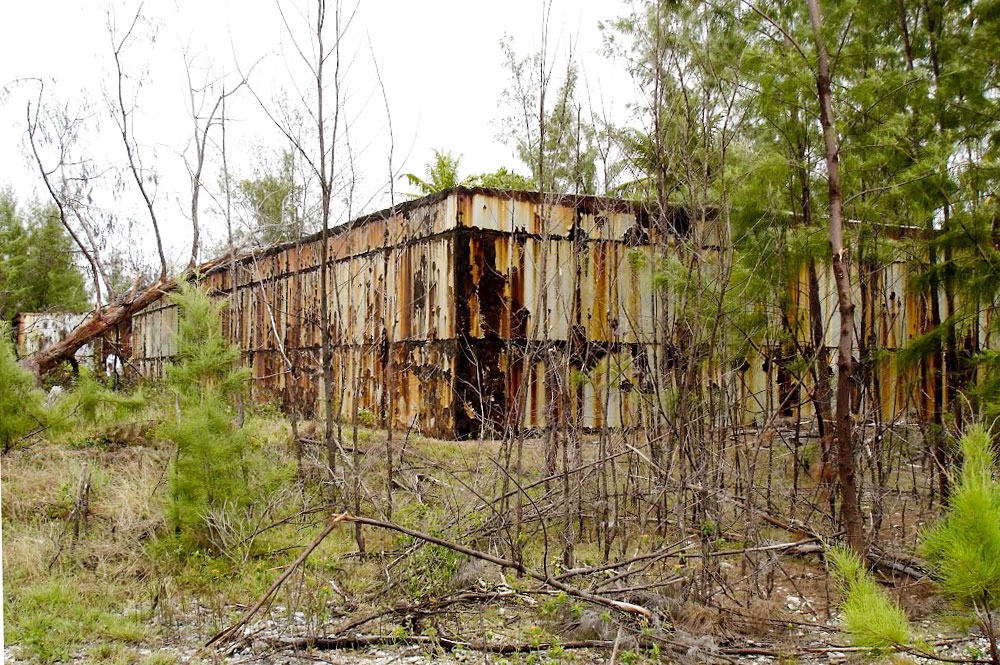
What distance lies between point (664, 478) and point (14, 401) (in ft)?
18.5

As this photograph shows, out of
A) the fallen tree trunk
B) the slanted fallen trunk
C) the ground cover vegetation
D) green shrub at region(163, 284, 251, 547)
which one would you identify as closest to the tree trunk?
the ground cover vegetation

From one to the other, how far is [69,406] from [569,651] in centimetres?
597

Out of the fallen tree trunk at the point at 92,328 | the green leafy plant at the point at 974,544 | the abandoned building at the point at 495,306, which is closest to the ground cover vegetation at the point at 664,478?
the green leafy plant at the point at 974,544

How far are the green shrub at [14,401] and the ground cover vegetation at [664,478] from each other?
4cm

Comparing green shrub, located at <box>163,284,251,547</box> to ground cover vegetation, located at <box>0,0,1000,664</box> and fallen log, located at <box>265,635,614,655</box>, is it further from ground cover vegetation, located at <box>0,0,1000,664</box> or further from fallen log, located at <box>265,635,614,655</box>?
fallen log, located at <box>265,635,614,655</box>

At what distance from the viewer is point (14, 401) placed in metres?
7.21

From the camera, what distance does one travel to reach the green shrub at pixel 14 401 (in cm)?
710

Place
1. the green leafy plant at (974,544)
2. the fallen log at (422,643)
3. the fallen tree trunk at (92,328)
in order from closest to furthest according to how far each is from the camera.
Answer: the green leafy plant at (974,544) < the fallen log at (422,643) < the fallen tree trunk at (92,328)

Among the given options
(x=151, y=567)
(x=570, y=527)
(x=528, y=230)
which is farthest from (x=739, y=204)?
(x=151, y=567)

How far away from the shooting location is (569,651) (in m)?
3.99

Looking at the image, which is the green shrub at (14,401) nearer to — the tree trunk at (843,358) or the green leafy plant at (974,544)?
the tree trunk at (843,358)

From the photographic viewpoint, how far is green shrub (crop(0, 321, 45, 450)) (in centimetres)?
710

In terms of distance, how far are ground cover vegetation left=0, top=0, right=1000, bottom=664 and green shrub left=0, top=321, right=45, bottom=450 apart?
0.13 ft

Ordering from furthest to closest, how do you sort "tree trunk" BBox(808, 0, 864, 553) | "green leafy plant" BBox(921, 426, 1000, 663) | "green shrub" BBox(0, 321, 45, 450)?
1. "green shrub" BBox(0, 321, 45, 450)
2. "tree trunk" BBox(808, 0, 864, 553)
3. "green leafy plant" BBox(921, 426, 1000, 663)
